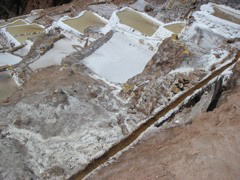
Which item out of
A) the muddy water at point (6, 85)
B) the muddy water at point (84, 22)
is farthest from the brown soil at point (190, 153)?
the muddy water at point (84, 22)

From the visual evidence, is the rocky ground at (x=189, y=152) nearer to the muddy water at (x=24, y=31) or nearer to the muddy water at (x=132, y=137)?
the muddy water at (x=132, y=137)

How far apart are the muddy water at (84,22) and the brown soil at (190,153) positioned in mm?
9889

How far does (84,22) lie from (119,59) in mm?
5432

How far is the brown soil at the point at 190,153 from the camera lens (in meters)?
5.07

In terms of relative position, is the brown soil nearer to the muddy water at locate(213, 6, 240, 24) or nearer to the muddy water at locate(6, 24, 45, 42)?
the muddy water at locate(213, 6, 240, 24)

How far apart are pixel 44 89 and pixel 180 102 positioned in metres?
4.80

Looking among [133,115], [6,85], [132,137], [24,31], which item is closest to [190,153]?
[132,137]

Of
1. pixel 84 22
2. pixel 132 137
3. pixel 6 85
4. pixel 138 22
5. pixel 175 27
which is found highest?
pixel 132 137

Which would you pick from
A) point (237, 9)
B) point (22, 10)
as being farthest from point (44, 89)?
point (22, 10)

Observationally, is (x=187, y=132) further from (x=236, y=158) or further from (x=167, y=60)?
(x=167, y=60)

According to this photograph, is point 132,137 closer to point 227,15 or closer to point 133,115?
point 133,115

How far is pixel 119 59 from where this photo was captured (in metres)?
11.4

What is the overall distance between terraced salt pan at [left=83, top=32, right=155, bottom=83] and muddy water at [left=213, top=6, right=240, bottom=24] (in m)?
3.60

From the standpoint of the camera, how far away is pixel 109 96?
9352mm
